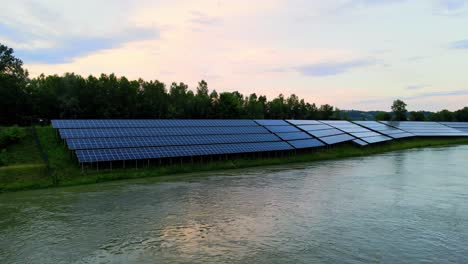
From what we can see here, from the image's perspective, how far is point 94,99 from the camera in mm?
72125

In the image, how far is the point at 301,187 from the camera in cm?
3008

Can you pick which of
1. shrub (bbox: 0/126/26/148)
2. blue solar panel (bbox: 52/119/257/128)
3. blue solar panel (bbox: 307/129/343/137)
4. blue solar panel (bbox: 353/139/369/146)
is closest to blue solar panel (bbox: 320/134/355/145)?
blue solar panel (bbox: 353/139/369/146)

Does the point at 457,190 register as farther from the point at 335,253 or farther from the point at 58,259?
the point at 58,259

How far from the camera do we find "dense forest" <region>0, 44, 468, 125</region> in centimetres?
6062

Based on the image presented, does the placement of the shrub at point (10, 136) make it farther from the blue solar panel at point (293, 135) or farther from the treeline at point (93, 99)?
the blue solar panel at point (293, 135)

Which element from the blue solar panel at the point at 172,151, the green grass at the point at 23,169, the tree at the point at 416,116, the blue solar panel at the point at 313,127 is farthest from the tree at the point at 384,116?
the green grass at the point at 23,169

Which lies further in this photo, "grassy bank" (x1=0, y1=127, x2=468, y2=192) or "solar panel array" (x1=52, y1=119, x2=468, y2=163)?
"solar panel array" (x1=52, y1=119, x2=468, y2=163)

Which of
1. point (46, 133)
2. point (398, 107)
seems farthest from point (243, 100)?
point (46, 133)

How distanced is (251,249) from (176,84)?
92922 millimetres

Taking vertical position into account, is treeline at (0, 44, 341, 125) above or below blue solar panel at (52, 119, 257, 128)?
above

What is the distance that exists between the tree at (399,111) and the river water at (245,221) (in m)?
112

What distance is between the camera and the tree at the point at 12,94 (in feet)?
187

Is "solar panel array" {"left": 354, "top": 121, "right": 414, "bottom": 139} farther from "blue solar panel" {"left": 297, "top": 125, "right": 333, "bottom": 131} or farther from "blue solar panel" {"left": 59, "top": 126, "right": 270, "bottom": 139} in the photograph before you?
Result: "blue solar panel" {"left": 59, "top": 126, "right": 270, "bottom": 139}

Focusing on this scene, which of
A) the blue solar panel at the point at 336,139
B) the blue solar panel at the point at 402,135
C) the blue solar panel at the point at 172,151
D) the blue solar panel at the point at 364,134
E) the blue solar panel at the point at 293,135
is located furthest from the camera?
the blue solar panel at the point at 402,135
